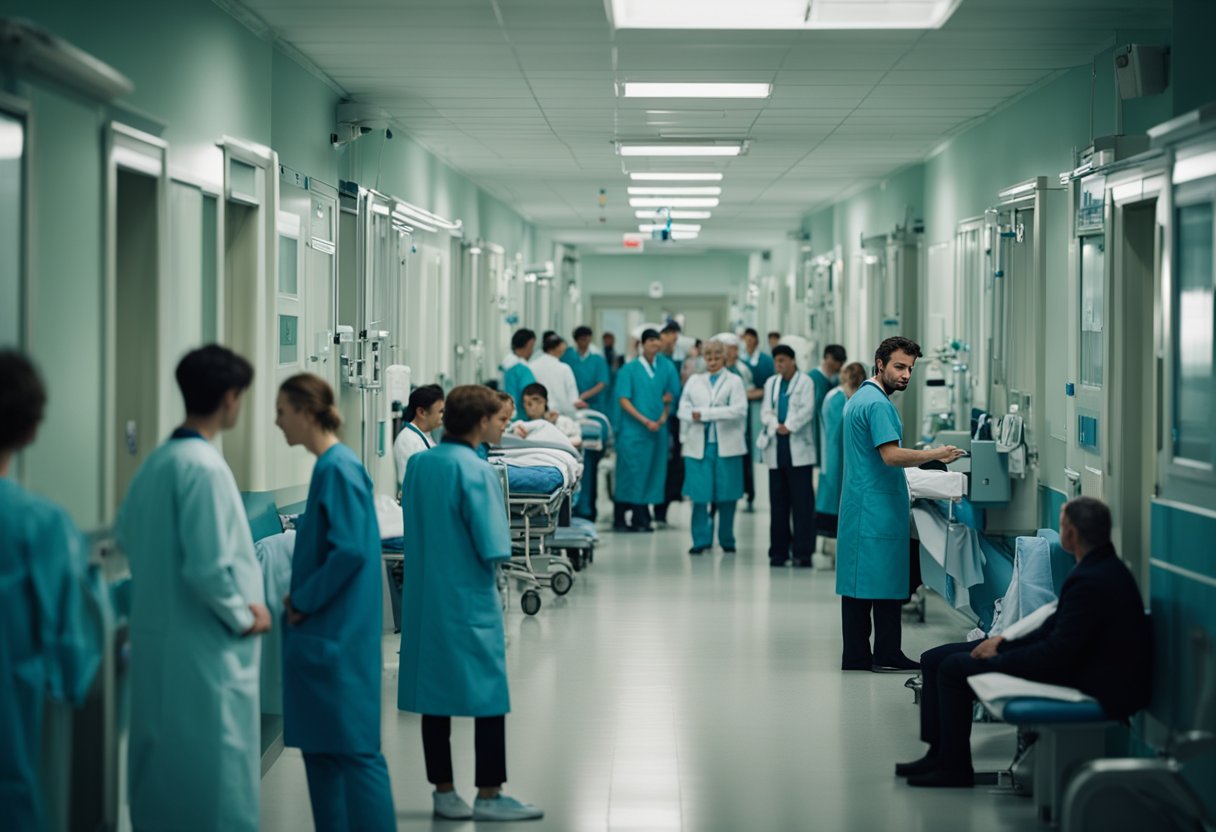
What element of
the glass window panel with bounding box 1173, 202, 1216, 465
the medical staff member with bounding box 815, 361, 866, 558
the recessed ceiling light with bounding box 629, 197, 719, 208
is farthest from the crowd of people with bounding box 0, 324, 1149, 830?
the recessed ceiling light with bounding box 629, 197, 719, 208

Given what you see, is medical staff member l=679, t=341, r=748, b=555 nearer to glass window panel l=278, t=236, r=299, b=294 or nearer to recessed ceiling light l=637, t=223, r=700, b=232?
glass window panel l=278, t=236, r=299, b=294

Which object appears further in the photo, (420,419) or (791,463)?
(791,463)

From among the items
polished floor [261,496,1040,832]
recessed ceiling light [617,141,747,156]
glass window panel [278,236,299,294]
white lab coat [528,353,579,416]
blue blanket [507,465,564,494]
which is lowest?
polished floor [261,496,1040,832]

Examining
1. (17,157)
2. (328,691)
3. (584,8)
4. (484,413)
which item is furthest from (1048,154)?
(17,157)

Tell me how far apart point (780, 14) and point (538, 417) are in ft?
12.8

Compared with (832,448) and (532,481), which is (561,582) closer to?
(532,481)

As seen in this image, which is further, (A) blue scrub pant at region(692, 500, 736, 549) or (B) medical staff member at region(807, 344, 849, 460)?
(A) blue scrub pant at region(692, 500, 736, 549)

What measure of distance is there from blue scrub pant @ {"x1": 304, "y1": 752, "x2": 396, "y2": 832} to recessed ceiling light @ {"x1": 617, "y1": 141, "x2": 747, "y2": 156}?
6.39 metres

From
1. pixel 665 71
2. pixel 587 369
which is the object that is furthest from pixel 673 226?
pixel 665 71

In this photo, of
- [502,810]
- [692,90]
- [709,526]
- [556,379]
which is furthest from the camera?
[556,379]

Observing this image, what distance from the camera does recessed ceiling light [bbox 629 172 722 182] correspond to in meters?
11.7

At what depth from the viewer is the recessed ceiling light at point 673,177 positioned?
38.5 feet

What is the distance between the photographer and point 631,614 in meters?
7.83

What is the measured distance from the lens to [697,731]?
5398 mm
